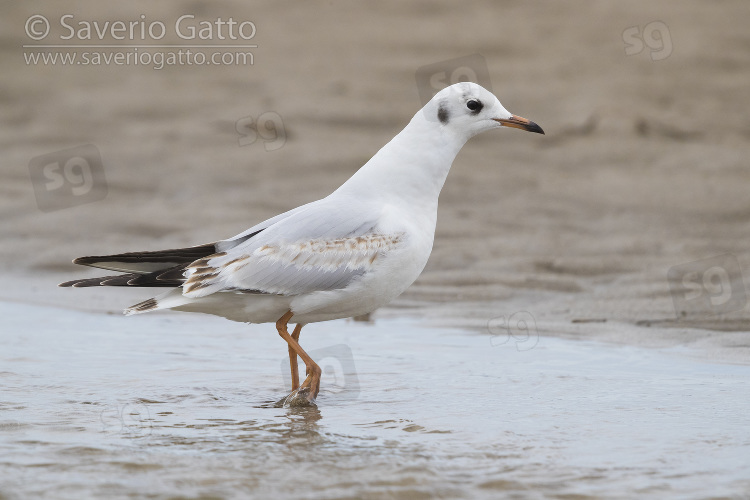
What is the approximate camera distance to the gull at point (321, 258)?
5.88 m

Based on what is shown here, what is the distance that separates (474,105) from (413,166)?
0.49 metres

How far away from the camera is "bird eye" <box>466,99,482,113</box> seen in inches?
249

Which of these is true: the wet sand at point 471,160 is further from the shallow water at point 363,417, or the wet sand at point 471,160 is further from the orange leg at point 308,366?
the orange leg at point 308,366

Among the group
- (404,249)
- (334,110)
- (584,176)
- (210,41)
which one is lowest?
(404,249)

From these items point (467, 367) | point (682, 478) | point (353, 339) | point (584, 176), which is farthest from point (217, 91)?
point (682, 478)

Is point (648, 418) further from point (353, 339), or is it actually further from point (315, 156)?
point (315, 156)

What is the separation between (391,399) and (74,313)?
3429 millimetres

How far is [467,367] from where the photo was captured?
6.78 m

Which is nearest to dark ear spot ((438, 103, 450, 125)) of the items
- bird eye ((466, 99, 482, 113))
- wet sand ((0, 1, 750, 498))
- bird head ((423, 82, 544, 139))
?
bird head ((423, 82, 544, 139))

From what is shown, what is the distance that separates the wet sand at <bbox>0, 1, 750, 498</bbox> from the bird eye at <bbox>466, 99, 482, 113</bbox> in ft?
5.13

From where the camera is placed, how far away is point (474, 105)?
20.8ft

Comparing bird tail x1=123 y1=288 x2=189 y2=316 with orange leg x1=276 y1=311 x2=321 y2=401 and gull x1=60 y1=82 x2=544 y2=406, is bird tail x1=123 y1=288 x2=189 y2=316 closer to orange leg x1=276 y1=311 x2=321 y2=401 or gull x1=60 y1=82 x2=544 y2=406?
gull x1=60 y1=82 x2=544 y2=406

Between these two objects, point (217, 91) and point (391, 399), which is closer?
point (391, 399)

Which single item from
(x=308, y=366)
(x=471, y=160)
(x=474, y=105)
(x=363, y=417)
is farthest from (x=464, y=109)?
(x=471, y=160)
